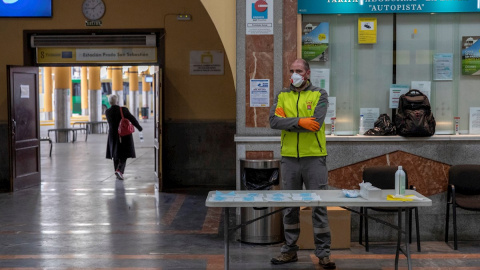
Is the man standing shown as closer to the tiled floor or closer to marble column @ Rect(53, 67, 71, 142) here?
the tiled floor

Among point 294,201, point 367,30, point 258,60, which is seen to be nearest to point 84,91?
point 258,60

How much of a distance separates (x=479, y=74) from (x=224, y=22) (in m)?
2.54

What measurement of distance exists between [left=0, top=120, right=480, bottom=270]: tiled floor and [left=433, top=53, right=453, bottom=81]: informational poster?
5.23 feet

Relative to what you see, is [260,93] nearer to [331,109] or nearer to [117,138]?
[331,109]

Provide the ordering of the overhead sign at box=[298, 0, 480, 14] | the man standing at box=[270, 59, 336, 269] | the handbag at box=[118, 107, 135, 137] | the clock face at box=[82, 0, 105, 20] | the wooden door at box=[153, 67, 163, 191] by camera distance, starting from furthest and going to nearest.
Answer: the handbag at box=[118, 107, 135, 137], the clock face at box=[82, 0, 105, 20], the wooden door at box=[153, 67, 163, 191], the overhead sign at box=[298, 0, 480, 14], the man standing at box=[270, 59, 336, 269]

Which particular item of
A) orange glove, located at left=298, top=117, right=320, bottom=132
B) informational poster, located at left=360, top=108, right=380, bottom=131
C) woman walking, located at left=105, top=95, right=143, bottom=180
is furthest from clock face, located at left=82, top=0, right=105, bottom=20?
orange glove, located at left=298, top=117, right=320, bottom=132

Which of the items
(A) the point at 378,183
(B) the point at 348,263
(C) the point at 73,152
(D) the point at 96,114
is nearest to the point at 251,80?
(A) the point at 378,183

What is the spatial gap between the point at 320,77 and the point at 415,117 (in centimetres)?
97

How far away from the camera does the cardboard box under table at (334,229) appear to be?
555 cm

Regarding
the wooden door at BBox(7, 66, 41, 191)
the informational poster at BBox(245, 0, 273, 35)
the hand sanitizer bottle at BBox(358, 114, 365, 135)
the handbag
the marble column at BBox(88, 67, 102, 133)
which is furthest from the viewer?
the marble column at BBox(88, 67, 102, 133)

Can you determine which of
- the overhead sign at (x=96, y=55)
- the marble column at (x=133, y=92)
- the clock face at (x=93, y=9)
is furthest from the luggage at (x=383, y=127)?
the marble column at (x=133, y=92)

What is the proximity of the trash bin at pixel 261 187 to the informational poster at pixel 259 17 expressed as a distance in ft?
3.99

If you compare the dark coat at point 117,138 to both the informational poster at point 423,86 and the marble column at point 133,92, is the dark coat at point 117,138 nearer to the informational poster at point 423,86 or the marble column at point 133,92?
the informational poster at point 423,86

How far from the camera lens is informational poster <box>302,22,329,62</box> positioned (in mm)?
5941
